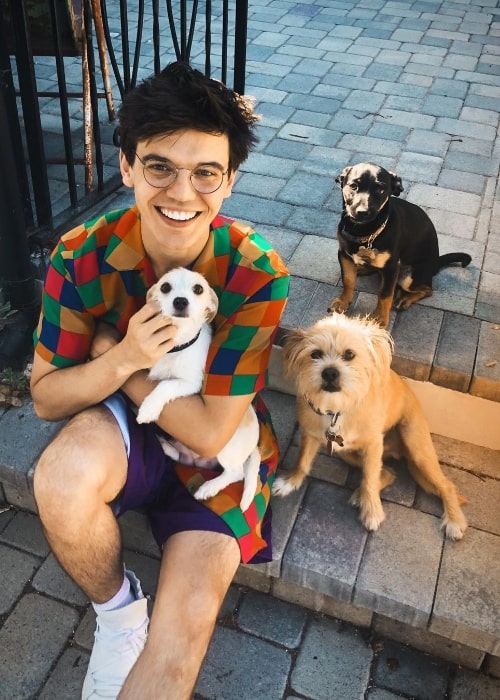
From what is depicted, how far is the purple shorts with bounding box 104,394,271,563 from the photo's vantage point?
2.11m

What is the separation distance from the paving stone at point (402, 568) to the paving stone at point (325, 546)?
0.05m

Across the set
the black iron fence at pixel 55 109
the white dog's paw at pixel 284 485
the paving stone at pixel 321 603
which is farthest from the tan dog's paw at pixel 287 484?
the black iron fence at pixel 55 109

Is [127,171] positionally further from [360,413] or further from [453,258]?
[453,258]

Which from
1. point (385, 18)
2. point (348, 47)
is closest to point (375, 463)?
point (348, 47)

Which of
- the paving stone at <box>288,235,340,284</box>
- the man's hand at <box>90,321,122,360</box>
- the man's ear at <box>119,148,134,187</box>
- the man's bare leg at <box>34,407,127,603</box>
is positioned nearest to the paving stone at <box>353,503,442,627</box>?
the man's bare leg at <box>34,407,127,603</box>

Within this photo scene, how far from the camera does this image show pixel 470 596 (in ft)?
7.48

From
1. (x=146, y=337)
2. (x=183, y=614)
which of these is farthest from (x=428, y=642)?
(x=146, y=337)

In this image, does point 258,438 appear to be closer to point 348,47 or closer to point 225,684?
point 225,684

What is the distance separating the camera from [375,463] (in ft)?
8.05

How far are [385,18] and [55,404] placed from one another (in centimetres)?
718

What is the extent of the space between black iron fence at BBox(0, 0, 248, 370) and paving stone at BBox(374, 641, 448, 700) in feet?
7.15

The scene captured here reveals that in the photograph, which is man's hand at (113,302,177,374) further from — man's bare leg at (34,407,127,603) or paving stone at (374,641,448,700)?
paving stone at (374,641,448,700)

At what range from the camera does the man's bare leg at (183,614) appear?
1.84 metres

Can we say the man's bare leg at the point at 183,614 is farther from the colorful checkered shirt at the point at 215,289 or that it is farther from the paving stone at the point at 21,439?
the paving stone at the point at 21,439
